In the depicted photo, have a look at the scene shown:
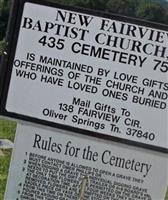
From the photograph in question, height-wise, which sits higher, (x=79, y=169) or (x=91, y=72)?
(x=91, y=72)

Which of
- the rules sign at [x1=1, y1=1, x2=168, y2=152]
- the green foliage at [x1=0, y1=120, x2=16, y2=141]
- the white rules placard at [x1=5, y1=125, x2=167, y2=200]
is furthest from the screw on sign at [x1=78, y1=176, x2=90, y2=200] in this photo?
the green foliage at [x1=0, y1=120, x2=16, y2=141]

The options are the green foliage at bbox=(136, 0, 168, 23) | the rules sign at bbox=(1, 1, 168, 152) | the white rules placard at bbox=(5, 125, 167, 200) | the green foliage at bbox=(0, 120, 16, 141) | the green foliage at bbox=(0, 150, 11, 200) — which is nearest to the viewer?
the rules sign at bbox=(1, 1, 168, 152)

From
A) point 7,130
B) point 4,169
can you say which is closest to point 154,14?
point 4,169

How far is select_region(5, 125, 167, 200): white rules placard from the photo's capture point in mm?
3732

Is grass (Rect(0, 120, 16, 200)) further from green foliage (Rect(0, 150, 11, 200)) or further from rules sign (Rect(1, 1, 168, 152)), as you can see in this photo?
rules sign (Rect(1, 1, 168, 152))

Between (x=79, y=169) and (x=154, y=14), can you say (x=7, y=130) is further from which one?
(x=79, y=169)

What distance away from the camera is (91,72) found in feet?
12.0

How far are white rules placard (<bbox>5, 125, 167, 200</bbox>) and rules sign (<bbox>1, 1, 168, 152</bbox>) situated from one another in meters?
0.10

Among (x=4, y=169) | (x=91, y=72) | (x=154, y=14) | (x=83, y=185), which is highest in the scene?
(x=154, y=14)

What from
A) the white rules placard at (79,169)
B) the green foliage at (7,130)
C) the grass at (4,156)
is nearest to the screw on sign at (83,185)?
the white rules placard at (79,169)

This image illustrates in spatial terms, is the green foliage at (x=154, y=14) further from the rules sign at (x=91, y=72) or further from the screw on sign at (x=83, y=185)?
the screw on sign at (x=83, y=185)

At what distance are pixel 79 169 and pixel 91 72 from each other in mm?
617

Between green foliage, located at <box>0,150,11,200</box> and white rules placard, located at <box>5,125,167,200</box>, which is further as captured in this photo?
green foliage, located at <box>0,150,11,200</box>

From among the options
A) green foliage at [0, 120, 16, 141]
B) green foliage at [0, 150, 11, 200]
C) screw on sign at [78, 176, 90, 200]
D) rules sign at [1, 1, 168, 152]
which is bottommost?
green foliage at [0, 150, 11, 200]
